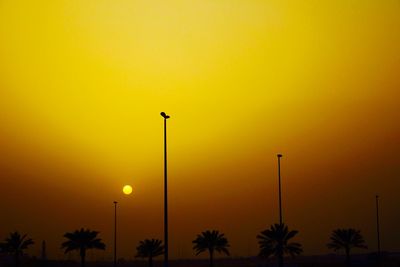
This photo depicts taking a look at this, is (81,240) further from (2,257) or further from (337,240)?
(2,257)

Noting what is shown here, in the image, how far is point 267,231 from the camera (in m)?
90.2

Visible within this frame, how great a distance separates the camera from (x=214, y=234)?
10325 centimetres

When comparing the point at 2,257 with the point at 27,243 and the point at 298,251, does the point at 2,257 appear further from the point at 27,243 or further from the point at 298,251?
the point at 298,251

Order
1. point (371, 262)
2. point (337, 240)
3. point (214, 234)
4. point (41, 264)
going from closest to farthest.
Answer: point (214, 234)
point (337, 240)
point (371, 262)
point (41, 264)

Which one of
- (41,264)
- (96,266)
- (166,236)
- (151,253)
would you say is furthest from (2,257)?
(166,236)

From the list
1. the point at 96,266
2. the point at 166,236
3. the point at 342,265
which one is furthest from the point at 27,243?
the point at 96,266

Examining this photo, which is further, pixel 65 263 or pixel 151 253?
pixel 65 263

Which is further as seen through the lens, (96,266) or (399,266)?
(96,266)

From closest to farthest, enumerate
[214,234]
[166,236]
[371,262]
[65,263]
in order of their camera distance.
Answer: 1. [166,236]
2. [214,234]
3. [371,262]
4. [65,263]

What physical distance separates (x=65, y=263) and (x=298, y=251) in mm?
108020

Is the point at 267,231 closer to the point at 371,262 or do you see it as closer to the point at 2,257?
the point at 371,262

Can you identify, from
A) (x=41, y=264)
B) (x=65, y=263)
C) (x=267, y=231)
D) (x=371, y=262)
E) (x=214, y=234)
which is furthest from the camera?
(x=65, y=263)

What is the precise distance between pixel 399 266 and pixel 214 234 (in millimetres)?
27548

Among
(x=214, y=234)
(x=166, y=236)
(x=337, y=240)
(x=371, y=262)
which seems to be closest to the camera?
(x=166, y=236)
